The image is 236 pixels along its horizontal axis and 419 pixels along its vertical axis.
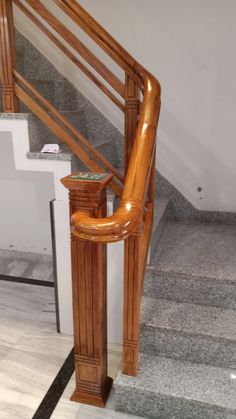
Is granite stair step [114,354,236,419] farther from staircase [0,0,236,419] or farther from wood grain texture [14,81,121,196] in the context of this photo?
wood grain texture [14,81,121,196]

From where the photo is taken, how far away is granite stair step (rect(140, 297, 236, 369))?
1646mm

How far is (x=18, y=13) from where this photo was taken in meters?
2.66

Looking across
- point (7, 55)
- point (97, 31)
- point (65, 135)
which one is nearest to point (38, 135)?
point (65, 135)

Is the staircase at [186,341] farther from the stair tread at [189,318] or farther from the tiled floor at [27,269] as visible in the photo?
the tiled floor at [27,269]

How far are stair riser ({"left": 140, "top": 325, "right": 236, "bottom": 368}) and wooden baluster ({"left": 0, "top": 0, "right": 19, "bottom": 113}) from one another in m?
1.33

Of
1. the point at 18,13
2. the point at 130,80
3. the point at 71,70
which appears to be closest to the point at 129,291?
the point at 130,80

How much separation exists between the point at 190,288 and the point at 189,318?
16 cm

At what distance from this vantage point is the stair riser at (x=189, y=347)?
164 centimetres

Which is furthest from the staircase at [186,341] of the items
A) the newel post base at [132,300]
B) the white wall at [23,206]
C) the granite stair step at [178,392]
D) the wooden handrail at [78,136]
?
the white wall at [23,206]

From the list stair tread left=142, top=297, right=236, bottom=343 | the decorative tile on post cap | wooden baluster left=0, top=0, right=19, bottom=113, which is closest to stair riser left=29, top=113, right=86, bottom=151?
wooden baluster left=0, top=0, right=19, bottom=113

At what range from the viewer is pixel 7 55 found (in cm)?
175

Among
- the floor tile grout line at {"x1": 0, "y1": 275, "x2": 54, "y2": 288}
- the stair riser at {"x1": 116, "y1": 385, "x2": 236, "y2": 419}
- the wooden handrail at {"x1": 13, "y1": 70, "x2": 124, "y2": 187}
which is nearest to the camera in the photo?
the stair riser at {"x1": 116, "y1": 385, "x2": 236, "y2": 419}

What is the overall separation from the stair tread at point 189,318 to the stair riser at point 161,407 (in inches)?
11.7

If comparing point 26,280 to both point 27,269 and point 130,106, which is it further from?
point 130,106
